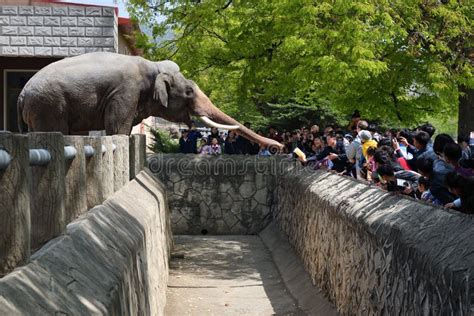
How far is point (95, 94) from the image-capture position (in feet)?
36.4

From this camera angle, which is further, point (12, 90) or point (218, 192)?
point (12, 90)

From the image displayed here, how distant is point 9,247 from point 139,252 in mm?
2956

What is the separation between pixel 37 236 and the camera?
4066mm

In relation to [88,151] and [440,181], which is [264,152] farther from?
[88,151]

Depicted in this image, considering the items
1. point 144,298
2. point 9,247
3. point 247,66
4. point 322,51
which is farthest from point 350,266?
point 247,66

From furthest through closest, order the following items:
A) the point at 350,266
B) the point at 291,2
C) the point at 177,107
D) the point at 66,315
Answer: the point at 291,2
the point at 177,107
the point at 350,266
the point at 66,315

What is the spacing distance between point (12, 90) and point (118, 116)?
9.04 meters

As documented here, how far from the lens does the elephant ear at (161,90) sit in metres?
12.5

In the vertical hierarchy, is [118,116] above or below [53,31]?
below

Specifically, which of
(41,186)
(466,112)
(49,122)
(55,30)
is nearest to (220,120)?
(49,122)

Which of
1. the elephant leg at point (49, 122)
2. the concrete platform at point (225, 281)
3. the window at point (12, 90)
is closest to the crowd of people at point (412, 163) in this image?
the concrete platform at point (225, 281)

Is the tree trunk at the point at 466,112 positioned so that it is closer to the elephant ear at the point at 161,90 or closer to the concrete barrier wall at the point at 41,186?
the elephant ear at the point at 161,90

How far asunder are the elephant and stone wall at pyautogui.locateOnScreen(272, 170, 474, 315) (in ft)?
9.45

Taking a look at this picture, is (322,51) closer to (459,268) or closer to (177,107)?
(177,107)
